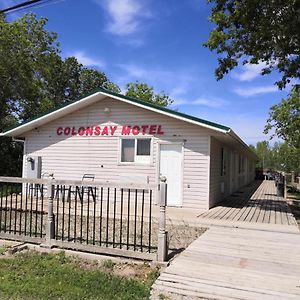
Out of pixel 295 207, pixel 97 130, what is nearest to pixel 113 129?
pixel 97 130

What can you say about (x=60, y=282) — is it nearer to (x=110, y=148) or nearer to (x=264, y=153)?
(x=110, y=148)

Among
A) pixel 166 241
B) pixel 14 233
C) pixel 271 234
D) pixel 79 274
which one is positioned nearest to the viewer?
pixel 79 274

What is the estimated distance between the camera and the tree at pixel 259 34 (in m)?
9.29

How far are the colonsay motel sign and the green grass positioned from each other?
7344 mm

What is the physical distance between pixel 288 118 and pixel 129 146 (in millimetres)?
16628

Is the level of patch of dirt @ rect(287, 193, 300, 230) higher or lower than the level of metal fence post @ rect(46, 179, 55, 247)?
lower

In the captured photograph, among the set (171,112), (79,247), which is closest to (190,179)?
(171,112)

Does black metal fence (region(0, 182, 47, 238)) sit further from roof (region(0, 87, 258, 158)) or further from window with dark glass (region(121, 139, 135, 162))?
roof (region(0, 87, 258, 158))

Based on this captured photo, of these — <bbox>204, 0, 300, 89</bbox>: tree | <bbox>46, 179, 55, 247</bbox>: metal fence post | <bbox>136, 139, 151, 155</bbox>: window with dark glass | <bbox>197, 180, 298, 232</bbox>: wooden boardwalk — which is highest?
<bbox>204, 0, 300, 89</bbox>: tree

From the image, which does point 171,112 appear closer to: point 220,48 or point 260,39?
point 220,48

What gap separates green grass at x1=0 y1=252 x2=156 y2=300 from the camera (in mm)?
4367

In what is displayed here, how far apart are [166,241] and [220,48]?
8085mm

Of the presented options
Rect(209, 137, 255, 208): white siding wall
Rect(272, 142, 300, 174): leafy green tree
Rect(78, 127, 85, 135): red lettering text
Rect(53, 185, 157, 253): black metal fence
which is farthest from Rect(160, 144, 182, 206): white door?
Rect(272, 142, 300, 174): leafy green tree

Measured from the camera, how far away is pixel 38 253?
20.2 ft
